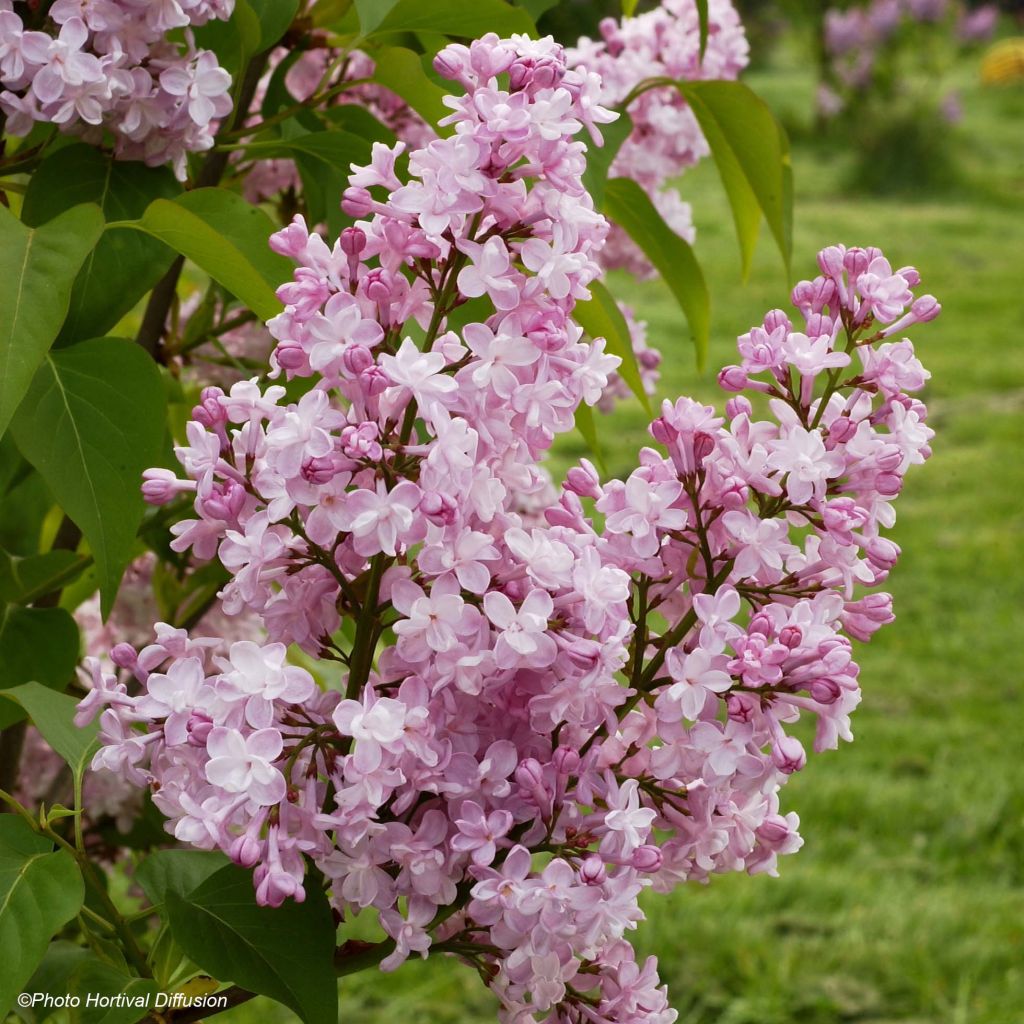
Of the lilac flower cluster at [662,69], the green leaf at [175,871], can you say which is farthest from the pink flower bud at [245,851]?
the lilac flower cluster at [662,69]

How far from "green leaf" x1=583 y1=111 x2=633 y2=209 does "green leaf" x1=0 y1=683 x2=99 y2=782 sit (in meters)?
0.30

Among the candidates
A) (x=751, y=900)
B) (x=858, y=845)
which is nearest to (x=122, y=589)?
(x=751, y=900)

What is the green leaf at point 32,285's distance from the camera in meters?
0.52

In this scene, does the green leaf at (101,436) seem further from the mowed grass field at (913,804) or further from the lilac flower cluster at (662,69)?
the mowed grass field at (913,804)

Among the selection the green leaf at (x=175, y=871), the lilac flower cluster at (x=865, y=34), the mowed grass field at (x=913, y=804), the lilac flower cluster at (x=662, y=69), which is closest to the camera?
the green leaf at (x=175, y=871)

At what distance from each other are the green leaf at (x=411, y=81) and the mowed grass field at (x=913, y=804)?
1.31 metres

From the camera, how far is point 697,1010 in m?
1.74

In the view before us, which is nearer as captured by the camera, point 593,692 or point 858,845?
point 593,692

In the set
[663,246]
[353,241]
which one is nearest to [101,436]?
[353,241]

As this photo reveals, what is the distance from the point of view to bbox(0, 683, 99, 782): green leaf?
58cm

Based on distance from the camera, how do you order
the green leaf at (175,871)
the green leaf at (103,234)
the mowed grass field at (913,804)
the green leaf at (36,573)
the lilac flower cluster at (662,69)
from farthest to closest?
the mowed grass field at (913,804)
the lilac flower cluster at (662,69)
the green leaf at (36,573)
the green leaf at (103,234)
the green leaf at (175,871)

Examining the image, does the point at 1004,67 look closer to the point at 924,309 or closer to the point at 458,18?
the point at 458,18

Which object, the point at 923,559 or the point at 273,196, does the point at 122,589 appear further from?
the point at 923,559

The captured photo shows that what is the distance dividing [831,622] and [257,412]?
199 mm
